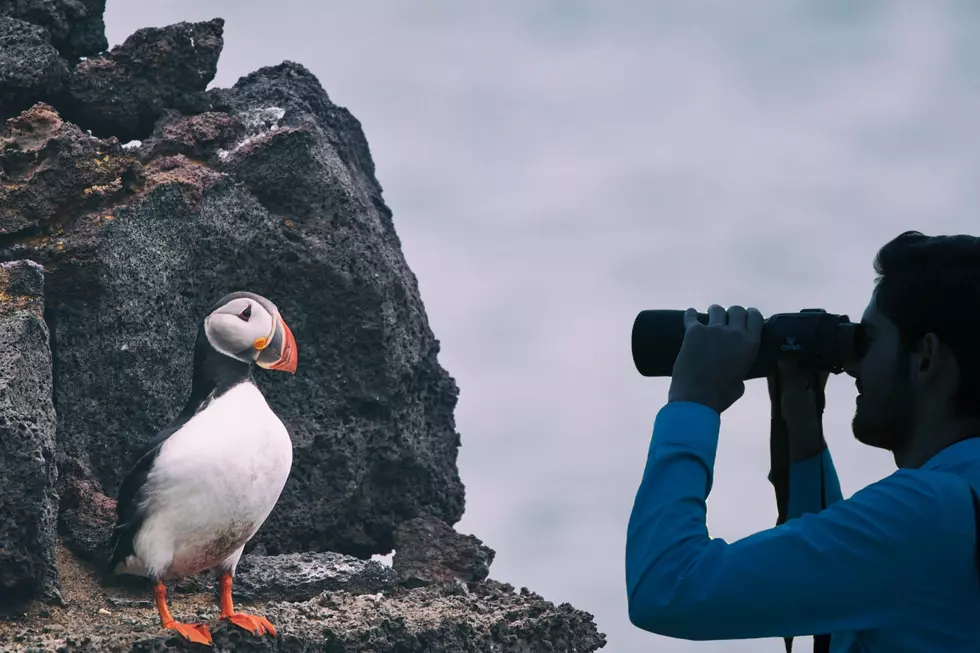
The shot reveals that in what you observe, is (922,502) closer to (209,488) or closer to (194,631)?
(194,631)

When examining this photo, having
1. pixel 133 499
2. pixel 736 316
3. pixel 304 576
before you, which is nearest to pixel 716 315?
pixel 736 316

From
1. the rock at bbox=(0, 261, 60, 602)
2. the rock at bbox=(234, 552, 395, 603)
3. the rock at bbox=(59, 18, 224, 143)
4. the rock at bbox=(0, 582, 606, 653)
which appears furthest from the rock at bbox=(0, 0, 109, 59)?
the rock at bbox=(0, 582, 606, 653)

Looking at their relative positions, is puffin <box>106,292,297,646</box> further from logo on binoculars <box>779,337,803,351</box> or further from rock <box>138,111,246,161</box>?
logo on binoculars <box>779,337,803,351</box>

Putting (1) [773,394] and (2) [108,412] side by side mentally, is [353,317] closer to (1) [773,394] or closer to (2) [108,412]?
(2) [108,412]

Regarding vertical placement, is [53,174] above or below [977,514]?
above

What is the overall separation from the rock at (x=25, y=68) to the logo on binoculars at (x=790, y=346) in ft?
16.7

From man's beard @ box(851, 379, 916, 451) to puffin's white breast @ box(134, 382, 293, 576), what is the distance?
3.40 m

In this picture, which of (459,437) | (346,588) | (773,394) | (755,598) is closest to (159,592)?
(346,588)

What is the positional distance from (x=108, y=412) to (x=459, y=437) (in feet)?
5.95

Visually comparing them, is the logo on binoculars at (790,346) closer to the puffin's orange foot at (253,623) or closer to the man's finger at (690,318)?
the man's finger at (690,318)

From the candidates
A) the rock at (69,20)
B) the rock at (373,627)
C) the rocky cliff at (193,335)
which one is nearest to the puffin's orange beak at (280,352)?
the rocky cliff at (193,335)

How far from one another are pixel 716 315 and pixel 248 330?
366 centimetres

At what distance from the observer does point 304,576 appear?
4965 mm

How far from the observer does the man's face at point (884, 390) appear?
4.41 ft
